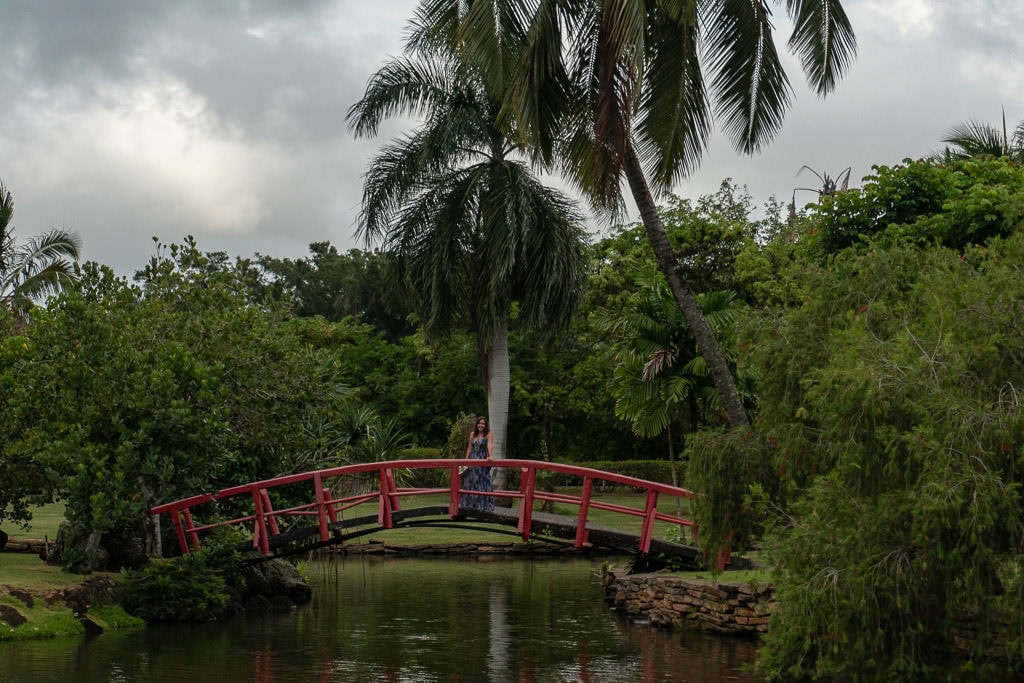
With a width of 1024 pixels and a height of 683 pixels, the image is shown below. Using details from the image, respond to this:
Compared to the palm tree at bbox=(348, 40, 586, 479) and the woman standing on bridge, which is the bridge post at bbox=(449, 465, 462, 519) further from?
the palm tree at bbox=(348, 40, 586, 479)

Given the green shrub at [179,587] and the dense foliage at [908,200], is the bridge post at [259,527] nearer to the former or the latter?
the green shrub at [179,587]

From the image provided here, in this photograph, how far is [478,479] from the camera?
22.7 m

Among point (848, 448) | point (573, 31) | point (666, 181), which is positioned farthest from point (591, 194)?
point (848, 448)

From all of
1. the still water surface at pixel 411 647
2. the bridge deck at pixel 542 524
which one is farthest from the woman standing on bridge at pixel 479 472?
the still water surface at pixel 411 647

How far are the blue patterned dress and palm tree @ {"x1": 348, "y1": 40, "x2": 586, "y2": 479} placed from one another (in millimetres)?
9671

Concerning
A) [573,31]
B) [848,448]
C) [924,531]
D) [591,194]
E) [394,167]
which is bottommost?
[924,531]

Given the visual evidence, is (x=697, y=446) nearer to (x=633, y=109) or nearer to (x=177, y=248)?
(x=633, y=109)

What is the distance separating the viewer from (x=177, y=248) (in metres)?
23.0

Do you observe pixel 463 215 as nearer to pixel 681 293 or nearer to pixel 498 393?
pixel 498 393

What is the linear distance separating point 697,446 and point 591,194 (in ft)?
13.8

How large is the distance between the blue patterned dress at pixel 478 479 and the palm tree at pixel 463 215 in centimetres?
967

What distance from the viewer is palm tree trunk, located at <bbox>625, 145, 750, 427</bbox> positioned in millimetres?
20016

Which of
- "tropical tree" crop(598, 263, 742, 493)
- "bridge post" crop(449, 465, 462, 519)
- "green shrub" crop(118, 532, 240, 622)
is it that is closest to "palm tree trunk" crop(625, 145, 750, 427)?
"tropical tree" crop(598, 263, 742, 493)

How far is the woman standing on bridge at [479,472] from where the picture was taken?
2153 centimetres
